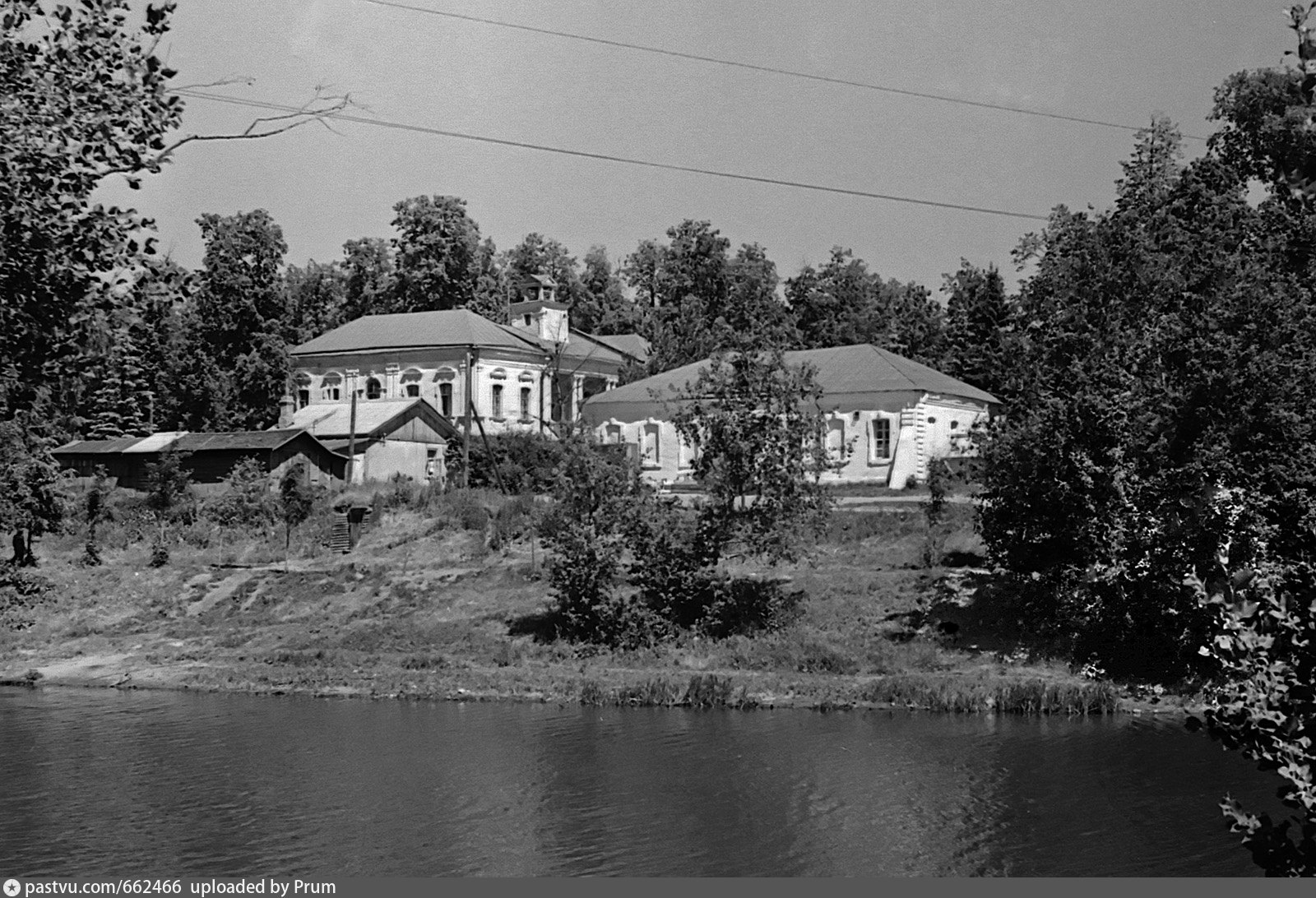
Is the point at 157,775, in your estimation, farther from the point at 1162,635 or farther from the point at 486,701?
the point at 1162,635

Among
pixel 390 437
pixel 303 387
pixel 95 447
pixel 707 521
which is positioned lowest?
pixel 707 521

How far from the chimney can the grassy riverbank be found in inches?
757

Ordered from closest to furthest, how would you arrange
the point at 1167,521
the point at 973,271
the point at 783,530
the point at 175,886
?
the point at 175,886, the point at 1167,521, the point at 783,530, the point at 973,271

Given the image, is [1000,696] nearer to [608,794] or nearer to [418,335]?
[608,794]

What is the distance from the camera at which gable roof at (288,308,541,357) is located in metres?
70.8

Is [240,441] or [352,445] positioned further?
[352,445]

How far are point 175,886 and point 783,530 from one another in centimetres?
2168

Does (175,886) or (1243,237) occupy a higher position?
(1243,237)

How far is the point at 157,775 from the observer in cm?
2403

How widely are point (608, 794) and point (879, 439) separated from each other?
1276 inches

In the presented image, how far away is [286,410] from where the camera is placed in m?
69.0

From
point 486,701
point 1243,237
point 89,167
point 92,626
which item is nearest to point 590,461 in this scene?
point 486,701

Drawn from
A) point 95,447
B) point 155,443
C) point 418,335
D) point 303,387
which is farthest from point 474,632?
point 303,387

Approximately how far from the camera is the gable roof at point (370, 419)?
6031 cm
